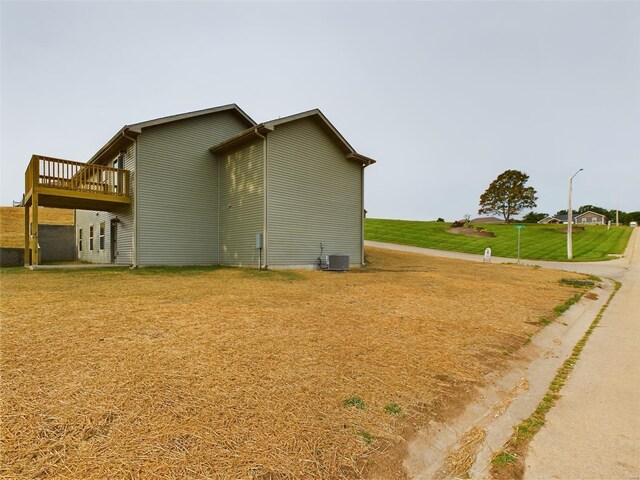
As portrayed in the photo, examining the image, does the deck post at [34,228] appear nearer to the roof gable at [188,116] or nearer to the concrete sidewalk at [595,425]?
the roof gable at [188,116]

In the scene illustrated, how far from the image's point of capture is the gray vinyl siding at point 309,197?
13.9 m

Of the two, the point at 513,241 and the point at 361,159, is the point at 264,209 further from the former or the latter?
the point at 513,241

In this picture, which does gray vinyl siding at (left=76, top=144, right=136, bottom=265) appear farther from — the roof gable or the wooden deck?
the roof gable

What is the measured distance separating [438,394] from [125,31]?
14.7 metres

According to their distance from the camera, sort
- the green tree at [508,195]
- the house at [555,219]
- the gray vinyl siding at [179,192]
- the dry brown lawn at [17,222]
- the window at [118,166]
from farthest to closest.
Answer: the house at [555,219], the green tree at [508,195], the dry brown lawn at [17,222], the window at [118,166], the gray vinyl siding at [179,192]

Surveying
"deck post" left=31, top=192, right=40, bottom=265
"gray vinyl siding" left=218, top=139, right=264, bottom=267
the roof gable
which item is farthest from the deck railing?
"gray vinyl siding" left=218, top=139, right=264, bottom=267

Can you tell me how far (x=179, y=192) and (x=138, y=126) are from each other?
320cm

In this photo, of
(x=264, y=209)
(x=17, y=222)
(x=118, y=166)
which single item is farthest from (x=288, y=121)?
(x=17, y=222)

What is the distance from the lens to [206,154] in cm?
1609

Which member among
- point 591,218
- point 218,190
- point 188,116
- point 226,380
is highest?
point 188,116

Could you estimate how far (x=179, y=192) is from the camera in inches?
597

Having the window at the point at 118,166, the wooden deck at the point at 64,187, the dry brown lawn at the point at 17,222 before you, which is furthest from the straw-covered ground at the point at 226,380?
the dry brown lawn at the point at 17,222

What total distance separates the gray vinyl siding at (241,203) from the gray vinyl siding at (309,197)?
63 cm

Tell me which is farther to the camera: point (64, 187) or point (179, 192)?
point (179, 192)
